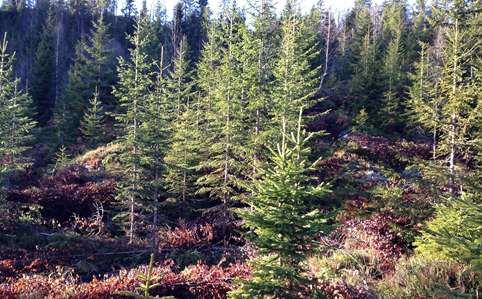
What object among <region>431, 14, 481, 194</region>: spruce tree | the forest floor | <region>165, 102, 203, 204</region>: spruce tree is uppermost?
<region>431, 14, 481, 194</region>: spruce tree

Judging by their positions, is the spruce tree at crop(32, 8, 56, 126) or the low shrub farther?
the spruce tree at crop(32, 8, 56, 126)

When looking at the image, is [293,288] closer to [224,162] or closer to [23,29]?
[224,162]

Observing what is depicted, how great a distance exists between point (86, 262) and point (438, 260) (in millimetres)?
10761

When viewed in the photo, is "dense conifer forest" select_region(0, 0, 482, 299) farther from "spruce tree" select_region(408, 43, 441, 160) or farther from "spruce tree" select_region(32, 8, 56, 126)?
"spruce tree" select_region(32, 8, 56, 126)

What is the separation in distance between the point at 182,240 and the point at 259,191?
9.34 meters

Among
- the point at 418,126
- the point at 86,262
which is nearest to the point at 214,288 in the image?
the point at 86,262

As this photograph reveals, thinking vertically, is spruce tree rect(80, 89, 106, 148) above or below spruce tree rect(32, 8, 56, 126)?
below

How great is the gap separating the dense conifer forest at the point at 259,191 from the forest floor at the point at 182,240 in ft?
0.23

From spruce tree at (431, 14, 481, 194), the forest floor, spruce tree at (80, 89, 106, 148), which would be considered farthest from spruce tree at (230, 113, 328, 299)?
spruce tree at (80, 89, 106, 148)

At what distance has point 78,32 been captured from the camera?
61969 mm

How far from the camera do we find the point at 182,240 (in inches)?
599

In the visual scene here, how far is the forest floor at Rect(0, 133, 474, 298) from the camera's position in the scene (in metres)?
9.19

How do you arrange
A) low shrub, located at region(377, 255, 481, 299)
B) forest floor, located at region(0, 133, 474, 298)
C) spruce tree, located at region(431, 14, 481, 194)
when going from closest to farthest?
low shrub, located at region(377, 255, 481, 299), forest floor, located at region(0, 133, 474, 298), spruce tree, located at region(431, 14, 481, 194)

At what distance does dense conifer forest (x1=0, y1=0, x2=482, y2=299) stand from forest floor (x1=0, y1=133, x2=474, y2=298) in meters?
0.07
